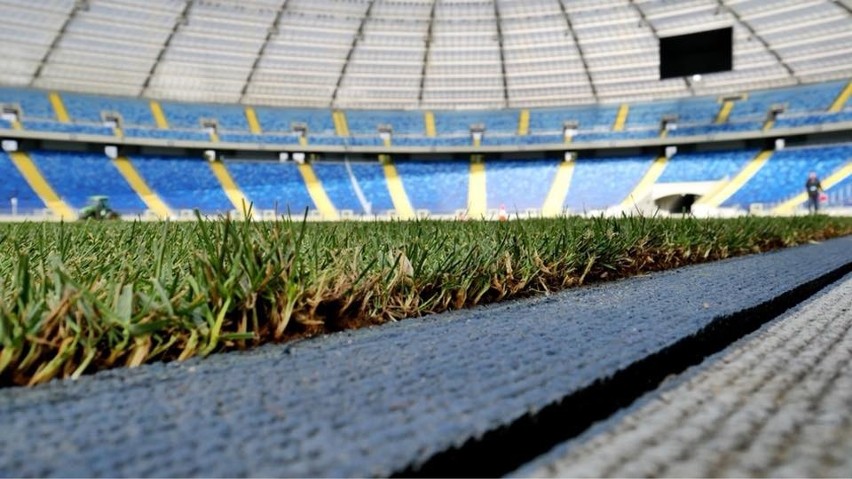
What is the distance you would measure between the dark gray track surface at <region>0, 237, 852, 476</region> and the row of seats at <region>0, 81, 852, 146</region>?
32219 mm

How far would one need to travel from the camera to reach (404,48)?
3588cm

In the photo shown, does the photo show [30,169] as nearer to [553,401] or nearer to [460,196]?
[460,196]

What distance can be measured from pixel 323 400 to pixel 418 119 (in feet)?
114

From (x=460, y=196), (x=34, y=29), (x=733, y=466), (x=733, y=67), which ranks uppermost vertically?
(x=34, y=29)

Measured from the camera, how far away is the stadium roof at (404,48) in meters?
31.3

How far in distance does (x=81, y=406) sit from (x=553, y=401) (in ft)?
3.00

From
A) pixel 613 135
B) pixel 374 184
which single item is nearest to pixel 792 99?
pixel 613 135

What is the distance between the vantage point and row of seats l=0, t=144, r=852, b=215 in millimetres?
27984

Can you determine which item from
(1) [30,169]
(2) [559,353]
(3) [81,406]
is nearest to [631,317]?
(2) [559,353]

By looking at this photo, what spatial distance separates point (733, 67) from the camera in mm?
33562

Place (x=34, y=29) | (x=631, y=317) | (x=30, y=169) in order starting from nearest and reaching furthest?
(x=631, y=317) < (x=30, y=169) < (x=34, y=29)

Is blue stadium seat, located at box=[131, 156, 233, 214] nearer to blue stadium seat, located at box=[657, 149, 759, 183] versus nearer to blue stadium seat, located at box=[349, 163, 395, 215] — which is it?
blue stadium seat, located at box=[349, 163, 395, 215]

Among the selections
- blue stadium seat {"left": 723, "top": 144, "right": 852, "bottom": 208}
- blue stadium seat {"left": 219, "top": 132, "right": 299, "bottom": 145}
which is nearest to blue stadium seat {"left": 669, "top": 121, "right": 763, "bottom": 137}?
blue stadium seat {"left": 723, "top": 144, "right": 852, "bottom": 208}

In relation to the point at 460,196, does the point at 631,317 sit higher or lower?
lower
